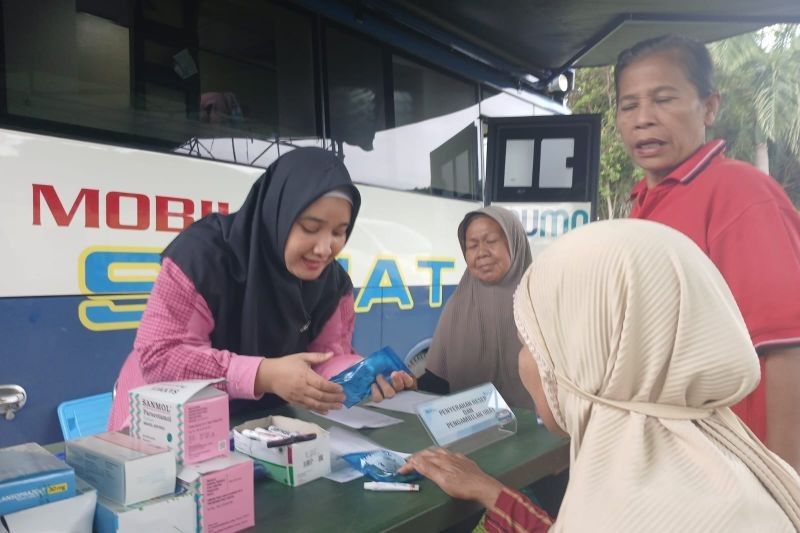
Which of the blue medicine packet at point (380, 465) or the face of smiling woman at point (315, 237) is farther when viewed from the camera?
the face of smiling woman at point (315, 237)

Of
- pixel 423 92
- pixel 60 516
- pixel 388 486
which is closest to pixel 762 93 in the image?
pixel 423 92

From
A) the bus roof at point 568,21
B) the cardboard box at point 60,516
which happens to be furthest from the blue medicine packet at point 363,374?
the bus roof at point 568,21

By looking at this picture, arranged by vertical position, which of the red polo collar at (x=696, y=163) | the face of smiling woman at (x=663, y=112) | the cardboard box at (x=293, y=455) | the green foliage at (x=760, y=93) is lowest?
the cardboard box at (x=293, y=455)

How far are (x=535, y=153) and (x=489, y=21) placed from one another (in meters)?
1.14

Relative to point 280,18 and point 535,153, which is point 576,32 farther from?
point 280,18

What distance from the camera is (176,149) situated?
2.68 m

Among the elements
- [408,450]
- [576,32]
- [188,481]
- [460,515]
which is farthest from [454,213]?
[188,481]

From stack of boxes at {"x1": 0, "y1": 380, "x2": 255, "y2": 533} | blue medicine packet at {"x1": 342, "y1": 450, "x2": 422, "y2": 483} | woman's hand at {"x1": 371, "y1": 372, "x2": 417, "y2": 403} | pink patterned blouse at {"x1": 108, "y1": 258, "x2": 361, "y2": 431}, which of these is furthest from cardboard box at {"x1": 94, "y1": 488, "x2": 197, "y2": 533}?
woman's hand at {"x1": 371, "y1": 372, "x2": 417, "y2": 403}

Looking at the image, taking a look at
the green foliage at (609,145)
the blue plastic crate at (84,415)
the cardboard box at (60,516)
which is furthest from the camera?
the green foliage at (609,145)

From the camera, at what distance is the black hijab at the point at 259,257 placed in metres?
1.66

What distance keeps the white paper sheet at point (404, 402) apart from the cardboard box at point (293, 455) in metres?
0.61

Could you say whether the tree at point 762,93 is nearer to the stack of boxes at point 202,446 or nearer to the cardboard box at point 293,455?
the cardboard box at point 293,455

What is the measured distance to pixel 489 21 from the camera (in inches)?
169

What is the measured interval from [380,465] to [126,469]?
1.86 feet
